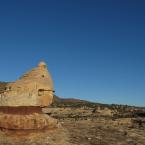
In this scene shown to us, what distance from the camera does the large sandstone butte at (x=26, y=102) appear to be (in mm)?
27062

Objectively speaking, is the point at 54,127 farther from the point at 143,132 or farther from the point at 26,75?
the point at 143,132

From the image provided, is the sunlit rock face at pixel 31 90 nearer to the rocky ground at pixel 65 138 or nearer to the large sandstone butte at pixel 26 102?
the large sandstone butte at pixel 26 102

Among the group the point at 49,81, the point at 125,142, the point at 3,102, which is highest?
the point at 49,81

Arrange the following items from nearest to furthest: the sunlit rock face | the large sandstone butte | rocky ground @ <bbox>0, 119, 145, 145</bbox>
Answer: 1. rocky ground @ <bbox>0, 119, 145, 145</bbox>
2. the large sandstone butte
3. the sunlit rock face

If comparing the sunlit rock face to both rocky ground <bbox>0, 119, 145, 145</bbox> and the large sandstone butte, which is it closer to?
the large sandstone butte

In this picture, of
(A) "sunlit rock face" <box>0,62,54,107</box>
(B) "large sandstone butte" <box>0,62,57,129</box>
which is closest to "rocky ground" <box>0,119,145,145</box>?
(B) "large sandstone butte" <box>0,62,57,129</box>

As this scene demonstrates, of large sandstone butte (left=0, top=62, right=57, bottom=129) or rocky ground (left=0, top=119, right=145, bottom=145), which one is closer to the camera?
rocky ground (left=0, top=119, right=145, bottom=145)

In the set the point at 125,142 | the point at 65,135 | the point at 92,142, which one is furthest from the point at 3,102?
the point at 125,142

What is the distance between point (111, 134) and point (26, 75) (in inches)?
336

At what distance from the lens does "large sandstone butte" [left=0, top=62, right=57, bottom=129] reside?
2706cm

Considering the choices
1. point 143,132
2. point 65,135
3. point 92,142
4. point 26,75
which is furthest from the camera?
point 143,132

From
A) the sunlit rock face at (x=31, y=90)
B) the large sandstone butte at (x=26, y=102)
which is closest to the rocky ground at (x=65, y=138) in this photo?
the large sandstone butte at (x=26, y=102)

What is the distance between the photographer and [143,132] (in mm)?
32125

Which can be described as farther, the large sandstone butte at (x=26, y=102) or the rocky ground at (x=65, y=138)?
the large sandstone butte at (x=26, y=102)
